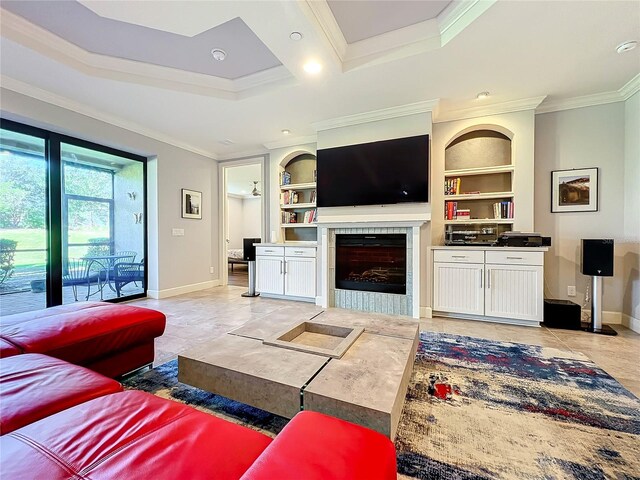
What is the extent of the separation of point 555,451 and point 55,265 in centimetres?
497

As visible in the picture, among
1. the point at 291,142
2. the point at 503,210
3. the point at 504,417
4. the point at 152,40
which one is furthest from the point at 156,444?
the point at 291,142

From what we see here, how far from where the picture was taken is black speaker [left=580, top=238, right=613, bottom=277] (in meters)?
2.85

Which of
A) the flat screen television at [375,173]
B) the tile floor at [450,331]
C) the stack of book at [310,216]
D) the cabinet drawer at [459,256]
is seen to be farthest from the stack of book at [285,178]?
the cabinet drawer at [459,256]

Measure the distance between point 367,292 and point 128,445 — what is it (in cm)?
321

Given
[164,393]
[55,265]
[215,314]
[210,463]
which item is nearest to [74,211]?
[55,265]

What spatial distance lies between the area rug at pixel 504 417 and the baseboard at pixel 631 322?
4.40 ft

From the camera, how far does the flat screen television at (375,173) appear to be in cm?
342

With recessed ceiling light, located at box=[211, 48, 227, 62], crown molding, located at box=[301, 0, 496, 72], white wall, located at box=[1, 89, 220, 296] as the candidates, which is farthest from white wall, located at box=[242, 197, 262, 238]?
crown molding, located at box=[301, 0, 496, 72]

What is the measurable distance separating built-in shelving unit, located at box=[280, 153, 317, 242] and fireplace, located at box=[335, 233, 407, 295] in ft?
3.18

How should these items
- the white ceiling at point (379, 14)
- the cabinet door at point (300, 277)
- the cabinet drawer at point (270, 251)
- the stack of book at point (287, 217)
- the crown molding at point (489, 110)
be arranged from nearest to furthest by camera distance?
the white ceiling at point (379, 14), the crown molding at point (489, 110), the cabinet door at point (300, 277), the cabinet drawer at point (270, 251), the stack of book at point (287, 217)

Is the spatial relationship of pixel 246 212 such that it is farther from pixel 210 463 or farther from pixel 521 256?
pixel 210 463

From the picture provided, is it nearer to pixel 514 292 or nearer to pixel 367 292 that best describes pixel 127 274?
pixel 367 292

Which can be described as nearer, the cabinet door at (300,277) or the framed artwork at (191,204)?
the cabinet door at (300,277)

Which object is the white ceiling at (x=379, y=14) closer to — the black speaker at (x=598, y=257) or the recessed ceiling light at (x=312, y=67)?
the recessed ceiling light at (x=312, y=67)
